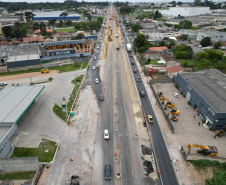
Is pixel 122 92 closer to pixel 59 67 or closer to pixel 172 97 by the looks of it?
pixel 172 97

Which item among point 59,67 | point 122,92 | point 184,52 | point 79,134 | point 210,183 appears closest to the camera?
point 210,183

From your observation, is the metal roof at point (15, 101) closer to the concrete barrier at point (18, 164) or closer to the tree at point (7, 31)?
the concrete barrier at point (18, 164)

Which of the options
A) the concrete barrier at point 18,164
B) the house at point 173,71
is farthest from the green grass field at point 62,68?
the concrete barrier at point 18,164

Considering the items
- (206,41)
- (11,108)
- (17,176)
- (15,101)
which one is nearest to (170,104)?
(17,176)

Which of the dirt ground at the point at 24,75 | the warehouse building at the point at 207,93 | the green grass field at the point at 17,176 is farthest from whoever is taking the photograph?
the dirt ground at the point at 24,75

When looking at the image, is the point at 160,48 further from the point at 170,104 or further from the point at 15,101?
the point at 15,101

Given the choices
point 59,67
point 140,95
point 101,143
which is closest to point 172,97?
point 140,95
